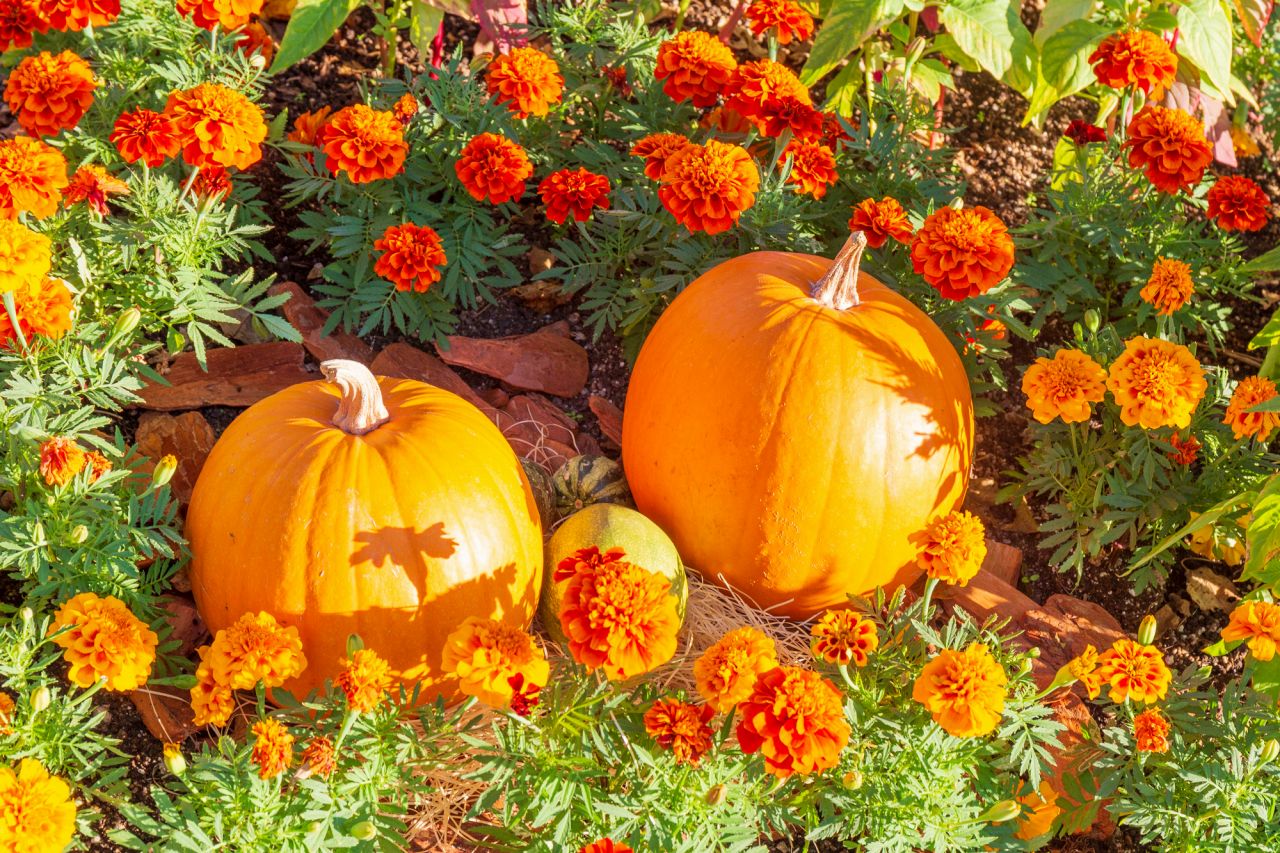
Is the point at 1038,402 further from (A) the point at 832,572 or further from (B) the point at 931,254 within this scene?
(A) the point at 832,572

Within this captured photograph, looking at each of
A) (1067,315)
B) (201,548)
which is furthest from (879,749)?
(1067,315)

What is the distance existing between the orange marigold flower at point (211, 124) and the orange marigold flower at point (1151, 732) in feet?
6.65

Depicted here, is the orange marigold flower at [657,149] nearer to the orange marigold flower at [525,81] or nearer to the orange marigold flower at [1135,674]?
the orange marigold flower at [525,81]

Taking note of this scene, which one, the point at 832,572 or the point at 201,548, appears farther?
the point at 832,572

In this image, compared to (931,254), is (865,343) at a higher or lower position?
lower

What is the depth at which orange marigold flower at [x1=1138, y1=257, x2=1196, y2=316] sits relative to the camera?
9.31ft

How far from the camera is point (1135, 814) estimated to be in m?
2.23

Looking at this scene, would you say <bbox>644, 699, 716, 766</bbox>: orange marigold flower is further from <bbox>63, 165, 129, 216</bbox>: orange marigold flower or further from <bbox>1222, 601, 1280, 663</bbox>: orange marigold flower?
<bbox>63, 165, 129, 216</bbox>: orange marigold flower

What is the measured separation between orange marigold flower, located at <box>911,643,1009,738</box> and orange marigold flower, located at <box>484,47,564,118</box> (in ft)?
5.37

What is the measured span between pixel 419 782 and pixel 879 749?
0.82m

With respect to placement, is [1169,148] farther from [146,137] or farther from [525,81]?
[146,137]

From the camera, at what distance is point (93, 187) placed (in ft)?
8.21

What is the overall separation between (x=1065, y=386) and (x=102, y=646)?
6.15 ft

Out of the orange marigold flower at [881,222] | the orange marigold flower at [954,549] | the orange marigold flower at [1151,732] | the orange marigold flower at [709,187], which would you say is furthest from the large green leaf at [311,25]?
the orange marigold flower at [1151,732]
